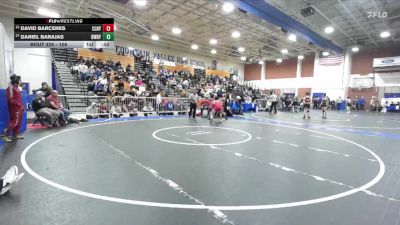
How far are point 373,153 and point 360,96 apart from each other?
1085 inches

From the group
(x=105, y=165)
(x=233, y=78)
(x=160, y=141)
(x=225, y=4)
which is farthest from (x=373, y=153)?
(x=233, y=78)

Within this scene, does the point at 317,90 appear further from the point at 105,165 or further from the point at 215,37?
the point at 105,165

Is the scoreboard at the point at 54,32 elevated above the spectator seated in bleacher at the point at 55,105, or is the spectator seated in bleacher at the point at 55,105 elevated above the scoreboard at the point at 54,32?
the scoreboard at the point at 54,32

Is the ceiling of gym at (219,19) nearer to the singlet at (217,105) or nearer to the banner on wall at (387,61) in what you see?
the banner on wall at (387,61)

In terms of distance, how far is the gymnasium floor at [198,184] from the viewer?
2.72 m

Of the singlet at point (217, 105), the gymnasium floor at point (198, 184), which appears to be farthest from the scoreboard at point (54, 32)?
the singlet at point (217, 105)

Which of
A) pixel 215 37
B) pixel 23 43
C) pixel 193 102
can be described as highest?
pixel 215 37

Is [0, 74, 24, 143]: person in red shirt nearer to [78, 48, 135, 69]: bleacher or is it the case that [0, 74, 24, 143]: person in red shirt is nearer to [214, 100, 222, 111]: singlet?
[214, 100, 222, 111]: singlet

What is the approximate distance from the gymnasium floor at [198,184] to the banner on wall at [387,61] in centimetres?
2561

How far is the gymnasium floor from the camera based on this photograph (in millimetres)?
2725

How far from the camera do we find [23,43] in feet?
29.3

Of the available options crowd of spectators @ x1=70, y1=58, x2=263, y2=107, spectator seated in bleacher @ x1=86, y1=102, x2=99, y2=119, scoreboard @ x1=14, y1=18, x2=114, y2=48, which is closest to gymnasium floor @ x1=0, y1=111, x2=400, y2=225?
scoreboard @ x1=14, y1=18, x2=114, y2=48

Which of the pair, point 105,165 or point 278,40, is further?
point 278,40

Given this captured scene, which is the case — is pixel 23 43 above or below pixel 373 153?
above
